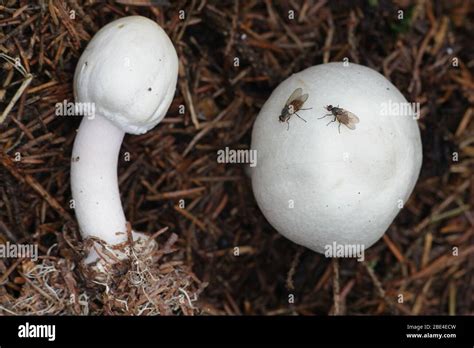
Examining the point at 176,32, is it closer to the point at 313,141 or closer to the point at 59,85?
the point at 59,85

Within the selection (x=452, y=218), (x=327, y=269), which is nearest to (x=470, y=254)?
(x=452, y=218)

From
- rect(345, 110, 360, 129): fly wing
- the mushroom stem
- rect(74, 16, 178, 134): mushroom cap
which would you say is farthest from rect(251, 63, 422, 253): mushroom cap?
the mushroom stem

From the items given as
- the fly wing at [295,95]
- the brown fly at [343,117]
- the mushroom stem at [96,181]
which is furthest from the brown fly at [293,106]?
the mushroom stem at [96,181]

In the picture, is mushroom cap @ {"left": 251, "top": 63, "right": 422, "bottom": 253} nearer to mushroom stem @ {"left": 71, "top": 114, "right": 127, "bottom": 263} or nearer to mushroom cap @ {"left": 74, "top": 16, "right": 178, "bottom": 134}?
mushroom cap @ {"left": 74, "top": 16, "right": 178, "bottom": 134}

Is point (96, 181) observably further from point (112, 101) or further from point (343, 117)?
point (343, 117)

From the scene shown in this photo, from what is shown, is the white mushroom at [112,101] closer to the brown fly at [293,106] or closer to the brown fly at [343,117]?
the brown fly at [293,106]

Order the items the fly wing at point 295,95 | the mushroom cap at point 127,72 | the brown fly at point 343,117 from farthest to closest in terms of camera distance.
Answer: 1. the fly wing at point 295,95
2. the brown fly at point 343,117
3. the mushroom cap at point 127,72
